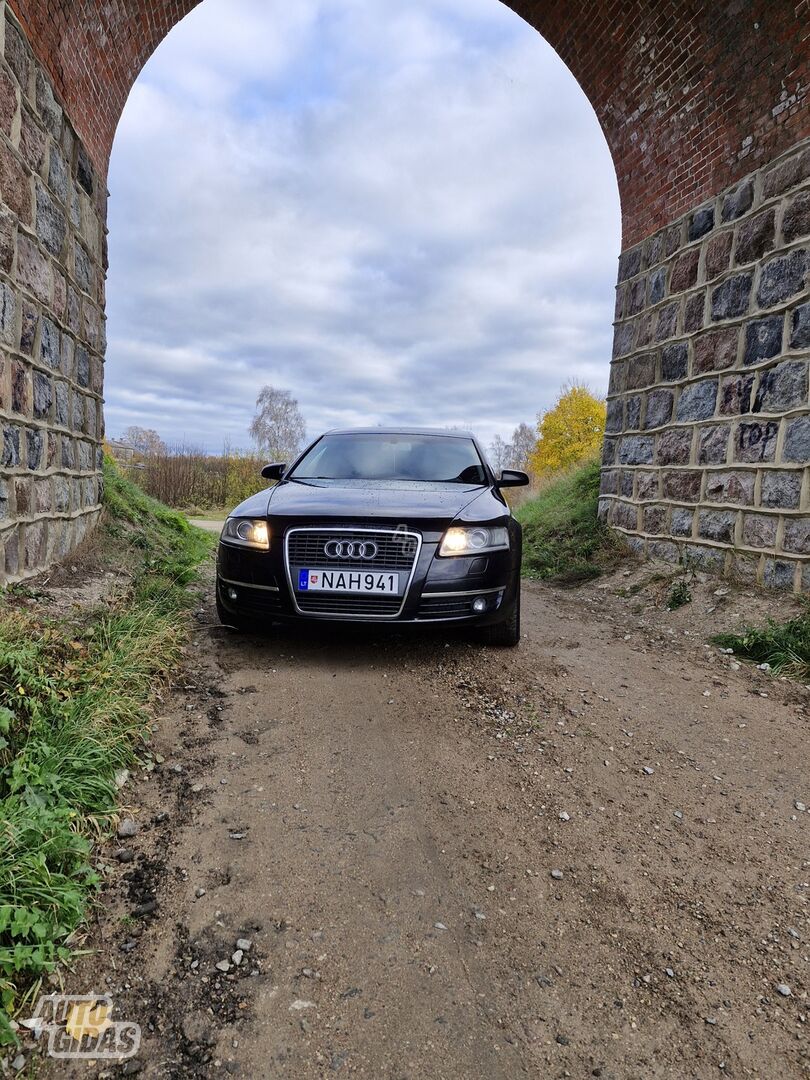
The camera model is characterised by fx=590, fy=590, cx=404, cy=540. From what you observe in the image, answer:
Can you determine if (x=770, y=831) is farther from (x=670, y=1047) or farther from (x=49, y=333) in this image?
(x=49, y=333)

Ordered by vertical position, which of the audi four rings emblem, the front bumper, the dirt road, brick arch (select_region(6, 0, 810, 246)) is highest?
brick arch (select_region(6, 0, 810, 246))

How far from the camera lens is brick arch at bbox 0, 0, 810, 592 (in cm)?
377

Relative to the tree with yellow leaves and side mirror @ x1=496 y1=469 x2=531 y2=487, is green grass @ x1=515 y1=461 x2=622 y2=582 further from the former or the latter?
the tree with yellow leaves

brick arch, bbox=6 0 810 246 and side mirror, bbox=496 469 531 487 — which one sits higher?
brick arch, bbox=6 0 810 246

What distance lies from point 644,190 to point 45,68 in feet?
19.2

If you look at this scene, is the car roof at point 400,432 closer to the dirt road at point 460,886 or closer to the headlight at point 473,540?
the headlight at point 473,540

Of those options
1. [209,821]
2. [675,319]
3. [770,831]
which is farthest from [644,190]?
[209,821]

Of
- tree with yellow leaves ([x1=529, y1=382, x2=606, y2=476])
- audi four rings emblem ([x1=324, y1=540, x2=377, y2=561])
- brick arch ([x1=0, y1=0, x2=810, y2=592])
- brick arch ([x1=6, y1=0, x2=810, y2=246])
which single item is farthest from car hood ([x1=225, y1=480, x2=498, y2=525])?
tree with yellow leaves ([x1=529, y1=382, x2=606, y2=476])

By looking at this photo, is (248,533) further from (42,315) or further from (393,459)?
(42,315)

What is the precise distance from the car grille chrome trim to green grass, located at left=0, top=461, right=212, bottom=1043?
0.83 meters

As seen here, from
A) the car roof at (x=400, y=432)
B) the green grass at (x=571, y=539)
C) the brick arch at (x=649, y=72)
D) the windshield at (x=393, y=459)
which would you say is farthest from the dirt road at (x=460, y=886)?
the brick arch at (x=649, y=72)

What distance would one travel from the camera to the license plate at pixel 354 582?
331 centimetres

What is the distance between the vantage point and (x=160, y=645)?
3256 mm

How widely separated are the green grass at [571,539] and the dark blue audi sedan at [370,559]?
342 centimetres
